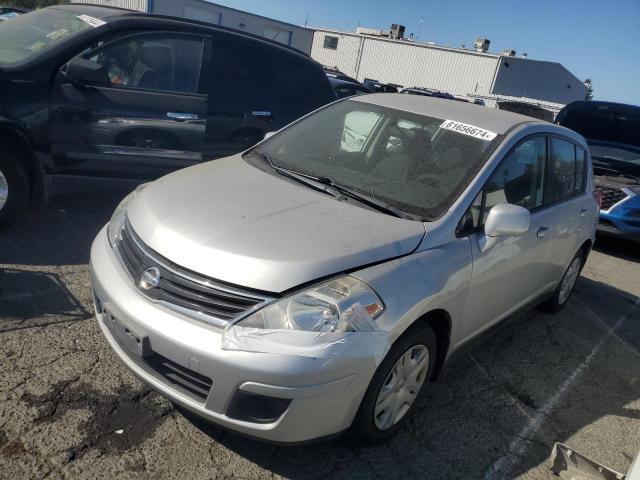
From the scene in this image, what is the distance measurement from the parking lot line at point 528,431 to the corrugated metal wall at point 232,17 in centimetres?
2332

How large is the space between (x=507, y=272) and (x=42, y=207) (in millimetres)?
4136

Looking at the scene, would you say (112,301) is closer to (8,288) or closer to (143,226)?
(143,226)

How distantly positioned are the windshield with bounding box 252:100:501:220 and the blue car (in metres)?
5.18

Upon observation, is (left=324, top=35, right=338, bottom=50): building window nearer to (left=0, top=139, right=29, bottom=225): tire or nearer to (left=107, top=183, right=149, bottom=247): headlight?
(left=0, top=139, right=29, bottom=225): tire

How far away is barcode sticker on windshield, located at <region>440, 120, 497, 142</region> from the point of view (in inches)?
133

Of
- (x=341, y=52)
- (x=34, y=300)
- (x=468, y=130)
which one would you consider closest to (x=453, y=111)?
(x=468, y=130)

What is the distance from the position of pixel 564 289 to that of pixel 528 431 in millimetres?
2098

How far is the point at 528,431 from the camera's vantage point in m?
3.17

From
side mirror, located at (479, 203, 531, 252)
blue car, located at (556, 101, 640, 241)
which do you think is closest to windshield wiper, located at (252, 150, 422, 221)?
side mirror, located at (479, 203, 531, 252)

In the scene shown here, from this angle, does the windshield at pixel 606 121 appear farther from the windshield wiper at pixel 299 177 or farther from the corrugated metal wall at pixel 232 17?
the corrugated metal wall at pixel 232 17

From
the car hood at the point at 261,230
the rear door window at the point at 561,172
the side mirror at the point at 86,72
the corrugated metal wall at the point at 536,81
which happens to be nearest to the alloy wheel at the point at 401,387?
the car hood at the point at 261,230

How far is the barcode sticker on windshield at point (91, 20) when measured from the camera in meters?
4.60

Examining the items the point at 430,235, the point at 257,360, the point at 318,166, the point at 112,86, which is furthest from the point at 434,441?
the point at 112,86

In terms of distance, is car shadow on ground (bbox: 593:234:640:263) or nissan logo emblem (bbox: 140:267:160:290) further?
car shadow on ground (bbox: 593:234:640:263)
